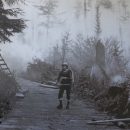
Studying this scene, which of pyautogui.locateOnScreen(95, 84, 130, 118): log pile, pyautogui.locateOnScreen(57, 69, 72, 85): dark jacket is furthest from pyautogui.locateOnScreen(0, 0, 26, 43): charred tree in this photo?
pyautogui.locateOnScreen(95, 84, 130, 118): log pile

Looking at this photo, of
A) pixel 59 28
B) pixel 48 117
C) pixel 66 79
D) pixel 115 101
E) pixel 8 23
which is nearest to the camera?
pixel 48 117

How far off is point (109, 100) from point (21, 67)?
3245 cm

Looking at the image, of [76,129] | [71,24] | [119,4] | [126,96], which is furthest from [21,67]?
[119,4]

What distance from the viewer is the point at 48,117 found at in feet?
46.3

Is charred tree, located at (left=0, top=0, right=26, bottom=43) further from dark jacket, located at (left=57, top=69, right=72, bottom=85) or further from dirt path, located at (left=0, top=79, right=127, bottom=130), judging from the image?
dirt path, located at (left=0, top=79, right=127, bottom=130)

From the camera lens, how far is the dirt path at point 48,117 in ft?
39.5

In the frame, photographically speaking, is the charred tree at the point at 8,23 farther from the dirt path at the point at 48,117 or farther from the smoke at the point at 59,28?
the smoke at the point at 59,28

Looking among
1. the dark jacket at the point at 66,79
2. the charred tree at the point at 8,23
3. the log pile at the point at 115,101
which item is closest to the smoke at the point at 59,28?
the charred tree at the point at 8,23

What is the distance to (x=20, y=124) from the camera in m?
12.4

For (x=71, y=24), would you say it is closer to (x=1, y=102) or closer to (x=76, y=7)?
(x=76, y=7)

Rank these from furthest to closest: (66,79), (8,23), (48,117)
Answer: (8,23), (66,79), (48,117)

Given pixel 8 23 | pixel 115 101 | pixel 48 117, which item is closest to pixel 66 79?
pixel 115 101

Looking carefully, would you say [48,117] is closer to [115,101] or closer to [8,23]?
[115,101]

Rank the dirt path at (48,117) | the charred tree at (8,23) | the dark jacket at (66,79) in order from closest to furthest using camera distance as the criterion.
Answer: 1. the dirt path at (48,117)
2. the dark jacket at (66,79)
3. the charred tree at (8,23)
